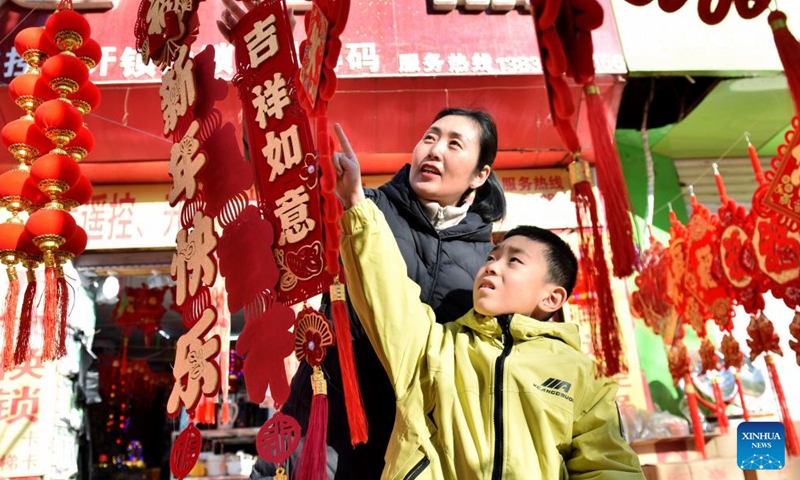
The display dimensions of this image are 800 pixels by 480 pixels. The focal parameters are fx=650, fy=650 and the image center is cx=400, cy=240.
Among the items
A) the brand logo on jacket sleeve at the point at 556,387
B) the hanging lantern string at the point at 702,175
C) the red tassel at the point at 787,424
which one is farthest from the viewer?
the hanging lantern string at the point at 702,175

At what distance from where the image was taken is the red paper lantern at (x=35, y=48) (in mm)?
2637

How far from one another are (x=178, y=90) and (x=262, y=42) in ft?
1.22

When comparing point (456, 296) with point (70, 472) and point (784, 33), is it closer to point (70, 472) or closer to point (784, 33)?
point (784, 33)

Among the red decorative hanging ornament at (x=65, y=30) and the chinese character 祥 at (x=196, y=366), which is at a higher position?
the red decorative hanging ornament at (x=65, y=30)

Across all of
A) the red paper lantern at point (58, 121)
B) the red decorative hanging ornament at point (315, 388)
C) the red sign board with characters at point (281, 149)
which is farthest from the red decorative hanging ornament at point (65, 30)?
the red decorative hanging ornament at point (315, 388)

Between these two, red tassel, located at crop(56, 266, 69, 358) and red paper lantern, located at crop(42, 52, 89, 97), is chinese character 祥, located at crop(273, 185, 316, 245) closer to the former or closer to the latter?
red tassel, located at crop(56, 266, 69, 358)

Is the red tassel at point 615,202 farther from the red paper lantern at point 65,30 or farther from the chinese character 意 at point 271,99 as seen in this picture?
the red paper lantern at point 65,30

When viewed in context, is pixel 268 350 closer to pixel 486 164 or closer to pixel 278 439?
pixel 278 439

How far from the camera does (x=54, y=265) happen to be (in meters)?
2.25

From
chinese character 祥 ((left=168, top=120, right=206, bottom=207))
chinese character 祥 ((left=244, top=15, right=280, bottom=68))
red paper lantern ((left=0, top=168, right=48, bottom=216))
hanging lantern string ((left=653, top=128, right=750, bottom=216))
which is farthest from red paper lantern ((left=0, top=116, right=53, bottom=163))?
hanging lantern string ((left=653, top=128, right=750, bottom=216))

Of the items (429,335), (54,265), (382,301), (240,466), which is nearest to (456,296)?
(429,335)

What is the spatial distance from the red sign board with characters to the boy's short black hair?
1.65ft

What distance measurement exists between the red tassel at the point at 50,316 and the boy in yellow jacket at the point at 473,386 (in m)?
1.37

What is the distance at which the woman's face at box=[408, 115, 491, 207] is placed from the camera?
157cm
